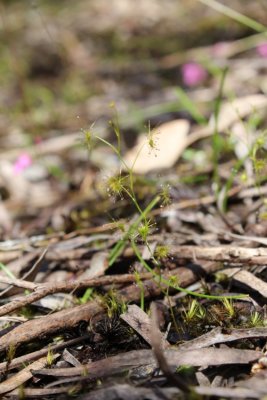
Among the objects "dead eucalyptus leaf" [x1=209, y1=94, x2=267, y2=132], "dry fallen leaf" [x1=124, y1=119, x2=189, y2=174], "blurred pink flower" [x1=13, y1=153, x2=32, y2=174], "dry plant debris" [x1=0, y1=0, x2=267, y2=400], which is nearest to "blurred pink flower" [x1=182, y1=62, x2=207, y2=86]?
"dry plant debris" [x1=0, y1=0, x2=267, y2=400]

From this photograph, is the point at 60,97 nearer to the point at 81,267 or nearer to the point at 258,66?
the point at 258,66

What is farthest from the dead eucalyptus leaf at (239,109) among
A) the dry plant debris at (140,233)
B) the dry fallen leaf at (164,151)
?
the dry fallen leaf at (164,151)

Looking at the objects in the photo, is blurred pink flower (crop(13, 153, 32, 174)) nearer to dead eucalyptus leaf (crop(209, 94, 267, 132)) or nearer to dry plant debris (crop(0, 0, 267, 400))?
A: dry plant debris (crop(0, 0, 267, 400))

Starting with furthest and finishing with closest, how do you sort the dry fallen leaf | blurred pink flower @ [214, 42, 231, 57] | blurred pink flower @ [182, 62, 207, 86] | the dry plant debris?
blurred pink flower @ [214, 42, 231, 57] < blurred pink flower @ [182, 62, 207, 86] < the dry fallen leaf < the dry plant debris

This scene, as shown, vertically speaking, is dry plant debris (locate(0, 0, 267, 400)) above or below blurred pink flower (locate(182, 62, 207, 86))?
below

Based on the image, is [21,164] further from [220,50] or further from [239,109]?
[220,50]
